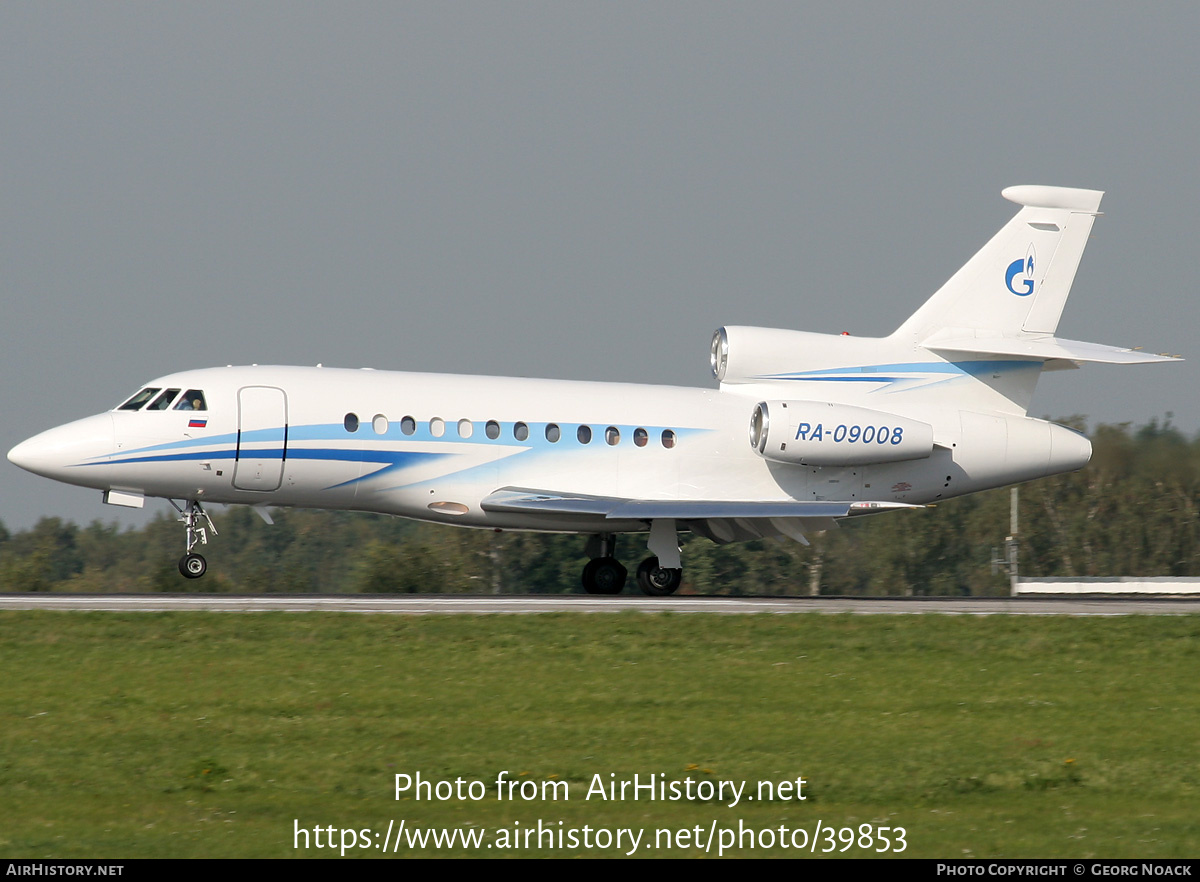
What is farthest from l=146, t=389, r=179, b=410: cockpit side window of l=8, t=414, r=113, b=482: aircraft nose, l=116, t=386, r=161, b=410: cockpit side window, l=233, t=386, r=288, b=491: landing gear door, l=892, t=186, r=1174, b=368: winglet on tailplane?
l=892, t=186, r=1174, b=368: winglet on tailplane

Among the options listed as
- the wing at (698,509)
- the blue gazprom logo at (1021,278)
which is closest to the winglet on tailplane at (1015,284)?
the blue gazprom logo at (1021,278)

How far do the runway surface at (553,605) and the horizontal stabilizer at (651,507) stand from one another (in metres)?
1.50

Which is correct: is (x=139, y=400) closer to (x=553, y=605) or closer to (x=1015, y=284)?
(x=553, y=605)

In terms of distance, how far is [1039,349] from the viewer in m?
26.7

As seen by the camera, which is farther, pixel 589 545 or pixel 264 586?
pixel 264 586

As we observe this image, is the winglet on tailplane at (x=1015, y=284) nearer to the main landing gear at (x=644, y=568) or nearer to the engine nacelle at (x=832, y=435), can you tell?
the engine nacelle at (x=832, y=435)

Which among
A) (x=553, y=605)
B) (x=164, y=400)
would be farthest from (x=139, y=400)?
(x=553, y=605)

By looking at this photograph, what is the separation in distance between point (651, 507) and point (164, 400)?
8692 millimetres

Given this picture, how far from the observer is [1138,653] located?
18094 mm

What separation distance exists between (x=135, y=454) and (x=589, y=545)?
8580 millimetres

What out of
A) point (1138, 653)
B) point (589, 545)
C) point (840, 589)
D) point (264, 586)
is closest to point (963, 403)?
point (589, 545)

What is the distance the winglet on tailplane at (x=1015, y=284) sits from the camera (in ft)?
89.2
